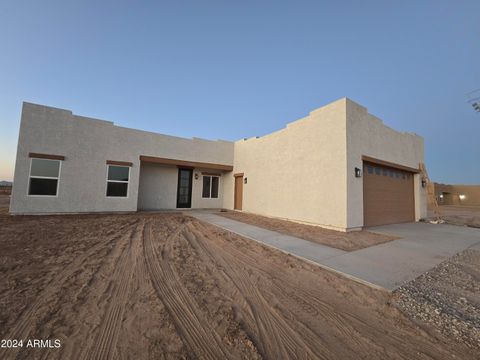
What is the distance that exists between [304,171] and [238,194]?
224 inches

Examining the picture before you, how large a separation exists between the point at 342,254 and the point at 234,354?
11.5 ft

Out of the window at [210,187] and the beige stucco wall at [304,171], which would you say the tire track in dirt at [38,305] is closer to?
the beige stucco wall at [304,171]

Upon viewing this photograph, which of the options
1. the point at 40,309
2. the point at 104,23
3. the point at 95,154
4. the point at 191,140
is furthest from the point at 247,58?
the point at 40,309

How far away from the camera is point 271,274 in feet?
10.4

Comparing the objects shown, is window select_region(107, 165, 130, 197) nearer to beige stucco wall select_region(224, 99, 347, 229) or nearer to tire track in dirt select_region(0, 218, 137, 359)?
tire track in dirt select_region(0, 218, 137, 359)

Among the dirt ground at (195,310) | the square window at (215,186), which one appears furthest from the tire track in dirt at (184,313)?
the square window at (215,186)

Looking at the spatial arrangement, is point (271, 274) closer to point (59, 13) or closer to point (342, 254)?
point (342, 254)

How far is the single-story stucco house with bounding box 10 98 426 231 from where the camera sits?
696cm

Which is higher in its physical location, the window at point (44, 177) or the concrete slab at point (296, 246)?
the window at point (44, 177)

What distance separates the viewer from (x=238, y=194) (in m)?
12.7

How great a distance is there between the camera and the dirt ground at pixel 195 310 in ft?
5.32

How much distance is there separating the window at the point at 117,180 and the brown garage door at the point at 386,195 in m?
11.5

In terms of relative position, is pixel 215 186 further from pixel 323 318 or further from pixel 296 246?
pixel 323 318

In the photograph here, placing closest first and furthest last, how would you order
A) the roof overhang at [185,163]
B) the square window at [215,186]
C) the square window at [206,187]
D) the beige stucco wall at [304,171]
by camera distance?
the beige stucco wall at [304,171], the roof overhang at [185,163], the square window at [206,187], the square window at [215,186]
